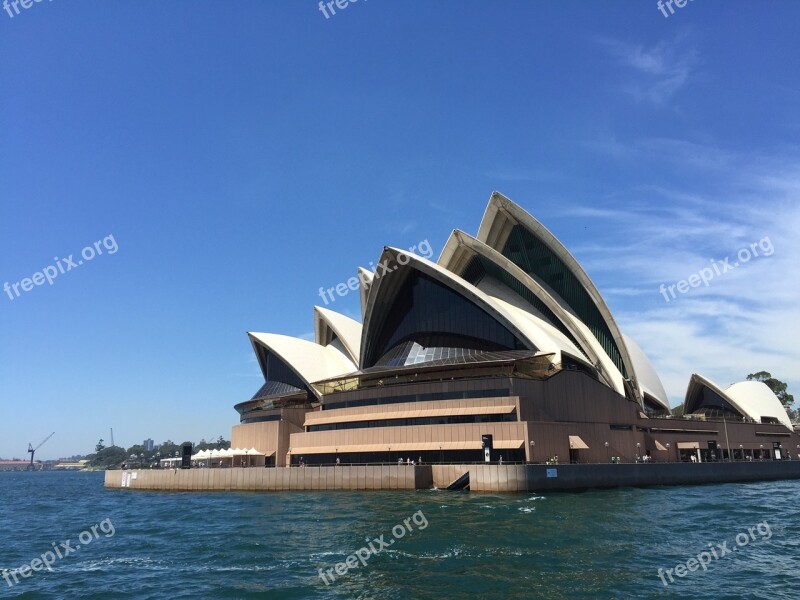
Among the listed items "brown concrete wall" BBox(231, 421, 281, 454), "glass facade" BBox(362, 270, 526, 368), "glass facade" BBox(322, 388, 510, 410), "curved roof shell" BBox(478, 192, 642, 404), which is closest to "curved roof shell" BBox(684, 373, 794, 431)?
"curved roof shell" BBox(478, 192, 642, 404)

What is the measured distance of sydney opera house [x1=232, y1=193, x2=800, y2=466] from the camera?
48.9 metres

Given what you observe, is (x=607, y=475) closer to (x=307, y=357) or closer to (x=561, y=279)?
(x=561, y=279)

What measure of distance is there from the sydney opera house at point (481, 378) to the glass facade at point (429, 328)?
0.14 meters

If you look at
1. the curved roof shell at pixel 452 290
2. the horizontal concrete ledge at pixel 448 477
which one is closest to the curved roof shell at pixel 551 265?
the curved roof shell at pixel 452 290

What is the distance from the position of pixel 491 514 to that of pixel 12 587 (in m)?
19.7

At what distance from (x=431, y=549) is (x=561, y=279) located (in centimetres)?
4414

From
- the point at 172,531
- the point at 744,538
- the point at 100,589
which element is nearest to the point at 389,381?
the point at 172,531

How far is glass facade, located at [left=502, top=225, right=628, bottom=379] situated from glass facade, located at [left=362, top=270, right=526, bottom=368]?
9193 millimetres

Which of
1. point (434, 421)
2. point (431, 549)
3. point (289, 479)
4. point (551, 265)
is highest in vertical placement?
point (551, 265)

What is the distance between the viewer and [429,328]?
2328 inches

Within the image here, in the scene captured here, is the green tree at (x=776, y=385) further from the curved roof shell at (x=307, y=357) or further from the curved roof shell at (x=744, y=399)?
the curved roof shell at (x=307, y=357)

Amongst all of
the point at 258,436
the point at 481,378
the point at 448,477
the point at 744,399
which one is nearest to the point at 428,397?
the point at 481,378

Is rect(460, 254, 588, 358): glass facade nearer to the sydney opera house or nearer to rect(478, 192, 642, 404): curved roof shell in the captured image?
the sydney opera house

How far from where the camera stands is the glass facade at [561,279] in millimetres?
59781
